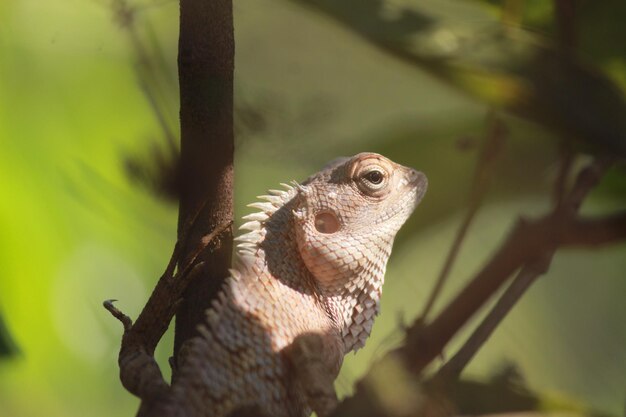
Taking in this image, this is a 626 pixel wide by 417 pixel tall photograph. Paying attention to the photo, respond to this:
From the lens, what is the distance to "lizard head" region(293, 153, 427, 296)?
1.34 metres

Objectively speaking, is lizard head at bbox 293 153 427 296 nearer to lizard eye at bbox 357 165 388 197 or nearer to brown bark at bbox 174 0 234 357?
lizard eye at bbox 357 165 388 197

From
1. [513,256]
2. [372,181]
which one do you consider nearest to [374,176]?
[372,181]

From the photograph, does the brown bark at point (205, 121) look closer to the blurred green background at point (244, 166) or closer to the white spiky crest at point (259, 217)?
the white spiky crest at point (259, 217)

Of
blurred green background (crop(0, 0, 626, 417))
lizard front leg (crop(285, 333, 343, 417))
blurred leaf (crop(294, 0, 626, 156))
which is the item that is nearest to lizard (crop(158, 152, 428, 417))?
lizard front leg (crop(285, 333, 343, 417))

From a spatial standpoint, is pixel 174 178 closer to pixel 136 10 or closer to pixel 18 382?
pixel 136 10

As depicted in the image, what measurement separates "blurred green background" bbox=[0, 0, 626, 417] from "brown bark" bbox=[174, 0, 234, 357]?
180 mm

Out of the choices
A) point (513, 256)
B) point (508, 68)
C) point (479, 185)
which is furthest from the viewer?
point (479, 185)

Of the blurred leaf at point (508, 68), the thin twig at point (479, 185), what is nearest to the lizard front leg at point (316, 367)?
the thin twig at point (479, 185)

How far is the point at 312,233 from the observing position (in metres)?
1.34

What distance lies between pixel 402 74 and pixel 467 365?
24.7 inches

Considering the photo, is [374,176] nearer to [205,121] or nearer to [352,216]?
[352,216]

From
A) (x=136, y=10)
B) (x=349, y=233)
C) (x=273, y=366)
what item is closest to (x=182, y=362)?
(x=273, y=366)

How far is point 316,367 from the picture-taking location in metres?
1.16

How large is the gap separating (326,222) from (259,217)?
0.41ft
